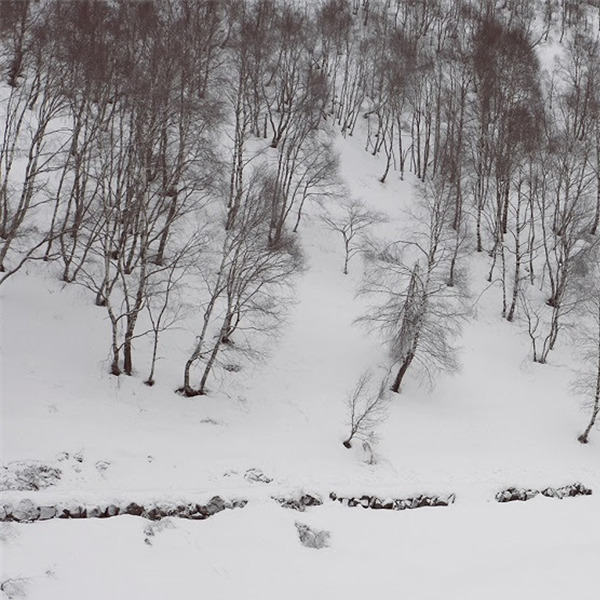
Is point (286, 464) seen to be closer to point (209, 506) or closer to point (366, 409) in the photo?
point (209, 506)

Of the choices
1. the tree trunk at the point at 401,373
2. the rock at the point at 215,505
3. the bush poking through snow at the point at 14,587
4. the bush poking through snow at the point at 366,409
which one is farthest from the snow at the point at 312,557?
the tree trunk at the point at 401,373

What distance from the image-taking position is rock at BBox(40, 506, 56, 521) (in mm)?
15218

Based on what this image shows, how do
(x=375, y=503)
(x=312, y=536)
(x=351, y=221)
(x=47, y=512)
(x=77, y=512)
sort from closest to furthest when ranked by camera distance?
(x=47, y=512) → (x=77, y=512) → (x=312, y=536) → (x=375, y=503) → (x=351, y=221)

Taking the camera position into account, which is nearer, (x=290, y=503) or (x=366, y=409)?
(x=290, y=503)

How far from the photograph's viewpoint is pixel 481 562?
644 inches

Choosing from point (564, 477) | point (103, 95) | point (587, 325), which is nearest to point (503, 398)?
point (564, 477)

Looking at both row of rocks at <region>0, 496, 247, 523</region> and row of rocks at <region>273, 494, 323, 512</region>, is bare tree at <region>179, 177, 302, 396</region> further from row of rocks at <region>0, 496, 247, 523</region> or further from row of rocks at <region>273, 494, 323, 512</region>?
row of rocks at <region>273, 494, 323, 512</region>

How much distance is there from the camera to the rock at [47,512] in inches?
599

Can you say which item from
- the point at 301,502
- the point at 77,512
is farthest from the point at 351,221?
the point at 77,512

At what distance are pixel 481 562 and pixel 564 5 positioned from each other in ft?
252

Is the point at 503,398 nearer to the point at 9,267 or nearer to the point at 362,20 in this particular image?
the point at 9,267

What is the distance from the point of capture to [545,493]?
20.9 m

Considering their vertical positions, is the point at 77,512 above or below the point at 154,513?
above

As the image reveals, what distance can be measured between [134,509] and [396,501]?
9106 mm
